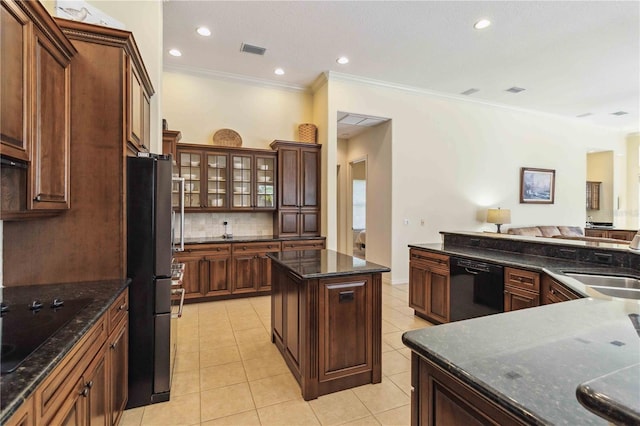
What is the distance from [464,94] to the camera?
573 centimetres

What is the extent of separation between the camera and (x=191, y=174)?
180 inches

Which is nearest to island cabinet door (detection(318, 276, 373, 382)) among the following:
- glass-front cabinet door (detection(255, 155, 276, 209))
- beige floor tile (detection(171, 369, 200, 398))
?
beige floor tile (detection(171, 369, 200, 398))

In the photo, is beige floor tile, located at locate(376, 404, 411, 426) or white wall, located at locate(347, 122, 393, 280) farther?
white wall, located at locate(347, 122, 393, 280)

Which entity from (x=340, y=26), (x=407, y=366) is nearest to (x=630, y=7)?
(x=340, y=26)

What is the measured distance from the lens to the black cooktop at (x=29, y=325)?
1.03 meters

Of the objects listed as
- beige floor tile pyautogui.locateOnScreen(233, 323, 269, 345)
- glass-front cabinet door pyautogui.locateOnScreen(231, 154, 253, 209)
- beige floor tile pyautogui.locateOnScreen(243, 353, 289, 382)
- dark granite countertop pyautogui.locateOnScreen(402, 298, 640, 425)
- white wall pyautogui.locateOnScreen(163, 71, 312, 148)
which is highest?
white wall pyautogui.locateOnScreen(163, 71, 312, 148)

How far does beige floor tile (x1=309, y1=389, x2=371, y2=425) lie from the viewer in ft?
6.56

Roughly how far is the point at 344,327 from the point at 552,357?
149 centimetres

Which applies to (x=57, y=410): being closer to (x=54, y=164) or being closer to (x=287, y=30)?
(x=54, y=164)

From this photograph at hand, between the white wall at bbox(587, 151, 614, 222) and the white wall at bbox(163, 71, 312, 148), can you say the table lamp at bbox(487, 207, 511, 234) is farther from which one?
the white wall at bbox(587, 151, 614, 222)

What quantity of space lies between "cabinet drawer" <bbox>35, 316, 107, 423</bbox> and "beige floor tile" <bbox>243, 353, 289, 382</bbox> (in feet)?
4.47

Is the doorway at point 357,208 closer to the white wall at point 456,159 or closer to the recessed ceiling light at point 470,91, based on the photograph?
the white wall at point 456,159

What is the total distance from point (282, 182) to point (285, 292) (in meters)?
2.54

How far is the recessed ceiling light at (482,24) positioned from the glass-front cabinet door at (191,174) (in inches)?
158
